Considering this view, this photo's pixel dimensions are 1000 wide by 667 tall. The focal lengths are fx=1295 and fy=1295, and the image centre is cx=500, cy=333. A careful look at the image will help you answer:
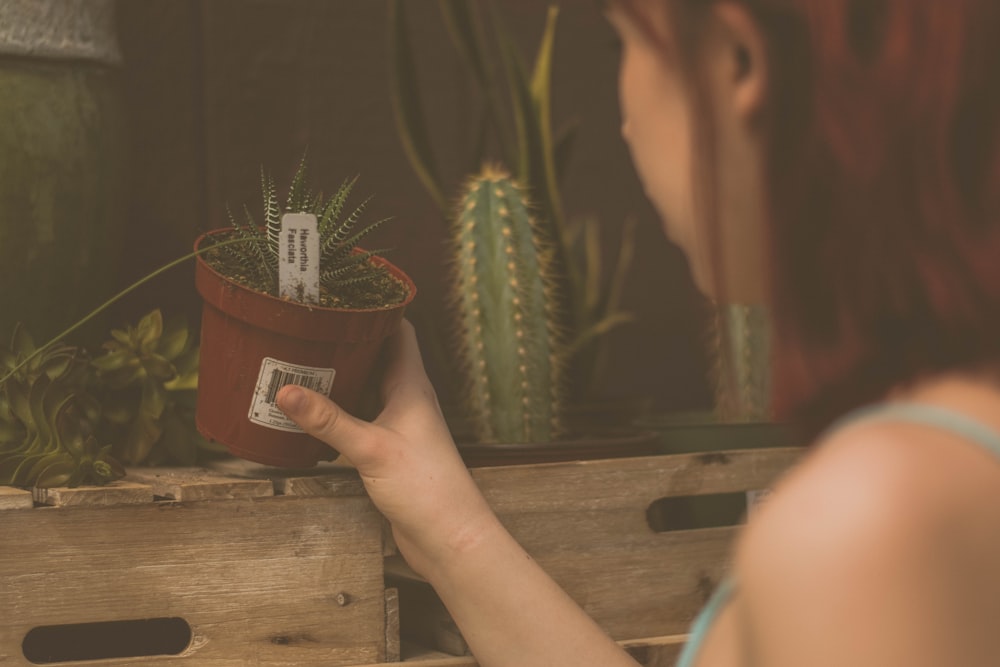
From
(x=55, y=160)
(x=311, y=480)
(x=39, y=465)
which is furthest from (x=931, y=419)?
(x=55, y=160)

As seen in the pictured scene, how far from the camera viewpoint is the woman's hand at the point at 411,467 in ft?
3.49

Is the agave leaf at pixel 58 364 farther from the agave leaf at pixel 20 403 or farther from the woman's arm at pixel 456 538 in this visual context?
the woman's arm at pixel 456 538

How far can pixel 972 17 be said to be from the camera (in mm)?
449

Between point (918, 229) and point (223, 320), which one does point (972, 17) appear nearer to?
point (918, 229)

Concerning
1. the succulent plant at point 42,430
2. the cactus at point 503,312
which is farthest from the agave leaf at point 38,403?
the cactus at point 503,312

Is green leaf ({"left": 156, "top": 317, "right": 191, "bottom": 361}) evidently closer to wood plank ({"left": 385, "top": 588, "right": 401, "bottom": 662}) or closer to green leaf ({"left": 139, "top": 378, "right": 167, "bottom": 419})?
green leaf ({"left": 139, "top": 378, "right": 167, "bottom": 419})

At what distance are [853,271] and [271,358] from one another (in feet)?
2.19

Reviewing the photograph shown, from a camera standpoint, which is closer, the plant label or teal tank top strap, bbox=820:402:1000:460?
teal tank top strap, bbox=820:402:1000:460

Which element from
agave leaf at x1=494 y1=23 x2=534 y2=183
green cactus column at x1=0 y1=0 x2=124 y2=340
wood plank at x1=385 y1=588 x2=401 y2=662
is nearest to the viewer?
wood plank at x1=385 y1=588 x2=401 y2=662

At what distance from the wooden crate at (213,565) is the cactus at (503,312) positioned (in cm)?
26

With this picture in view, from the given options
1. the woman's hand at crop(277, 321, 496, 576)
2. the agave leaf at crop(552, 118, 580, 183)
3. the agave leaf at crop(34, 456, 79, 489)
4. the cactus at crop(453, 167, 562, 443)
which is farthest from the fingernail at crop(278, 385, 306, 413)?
the agave leaf at crop(552, 118, 580, 183)

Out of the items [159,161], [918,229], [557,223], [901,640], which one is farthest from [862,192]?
[159,161]

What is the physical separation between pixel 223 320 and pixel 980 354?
731 millimetres

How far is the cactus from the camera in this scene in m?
1.37
